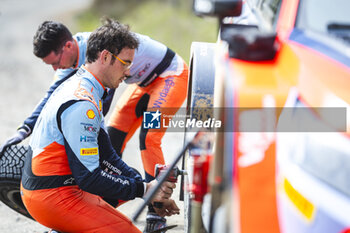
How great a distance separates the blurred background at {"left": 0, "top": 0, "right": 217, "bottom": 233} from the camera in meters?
5.50

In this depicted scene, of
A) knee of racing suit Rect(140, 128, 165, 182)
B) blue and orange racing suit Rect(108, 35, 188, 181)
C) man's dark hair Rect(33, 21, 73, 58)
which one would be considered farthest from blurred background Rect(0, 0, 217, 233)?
man's dark hair Rect(33, 21, 73, 58)

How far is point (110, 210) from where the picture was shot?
2.97 metres

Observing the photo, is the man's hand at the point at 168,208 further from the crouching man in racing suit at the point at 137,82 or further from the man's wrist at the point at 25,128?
the man's wrist at the point at 25,128

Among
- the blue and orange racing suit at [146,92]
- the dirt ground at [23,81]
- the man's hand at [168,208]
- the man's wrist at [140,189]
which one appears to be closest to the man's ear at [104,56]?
the man's wrist at [140,189]

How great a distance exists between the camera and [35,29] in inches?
592

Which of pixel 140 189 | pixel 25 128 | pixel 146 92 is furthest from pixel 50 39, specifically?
pixel 140 189

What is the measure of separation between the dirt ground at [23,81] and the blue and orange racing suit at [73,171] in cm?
97

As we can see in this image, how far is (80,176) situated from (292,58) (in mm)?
1395

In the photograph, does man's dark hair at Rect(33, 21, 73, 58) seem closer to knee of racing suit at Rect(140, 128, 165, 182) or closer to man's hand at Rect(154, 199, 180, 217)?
knee of racing suit at Rect(140, 128, 165, 182)

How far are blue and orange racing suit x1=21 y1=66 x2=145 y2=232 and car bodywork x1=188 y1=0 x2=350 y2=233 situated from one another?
35.2 inches

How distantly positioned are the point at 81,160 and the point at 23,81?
22.5 ft

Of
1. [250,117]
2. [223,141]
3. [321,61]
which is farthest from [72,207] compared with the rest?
[321,61]

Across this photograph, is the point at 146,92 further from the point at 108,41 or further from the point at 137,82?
the point at 108,41

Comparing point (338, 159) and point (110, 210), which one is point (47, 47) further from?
point (338, 159)
